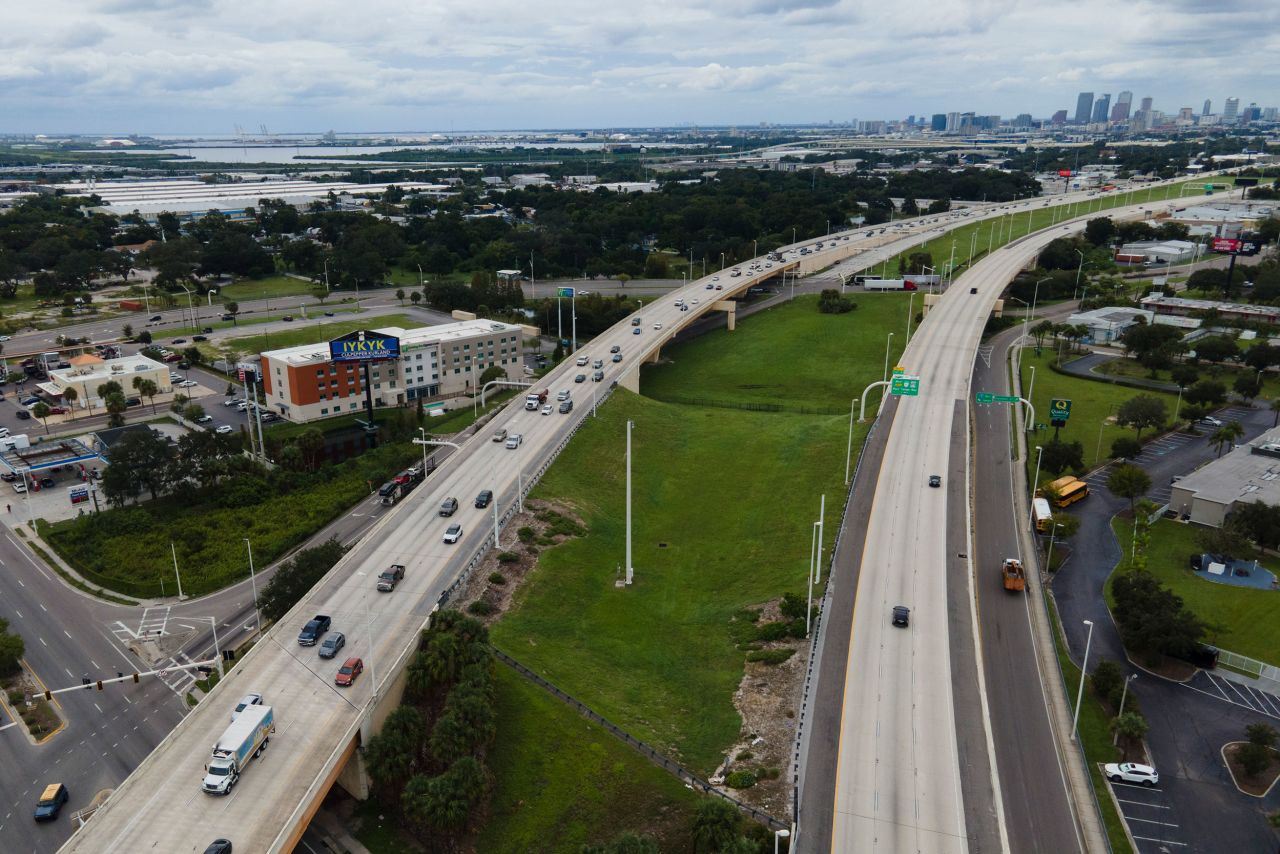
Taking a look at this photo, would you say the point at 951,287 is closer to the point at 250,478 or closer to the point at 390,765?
the point at 250,478

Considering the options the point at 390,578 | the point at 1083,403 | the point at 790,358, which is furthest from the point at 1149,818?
the point at 790,358

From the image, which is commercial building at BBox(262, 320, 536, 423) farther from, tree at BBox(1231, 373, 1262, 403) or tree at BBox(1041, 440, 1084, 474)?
tree at BBox(1231, 373, 1262, 403)

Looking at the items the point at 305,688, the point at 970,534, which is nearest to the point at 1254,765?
the point at 970,534

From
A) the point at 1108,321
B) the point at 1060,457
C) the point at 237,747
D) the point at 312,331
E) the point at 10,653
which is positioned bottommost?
the point at 10,653

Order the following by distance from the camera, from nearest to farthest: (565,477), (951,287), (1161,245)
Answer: (565,477), (951,287), (1161,245)

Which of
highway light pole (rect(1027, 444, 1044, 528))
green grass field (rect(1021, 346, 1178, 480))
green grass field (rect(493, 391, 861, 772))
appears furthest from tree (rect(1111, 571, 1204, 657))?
green grass field (rect(1021, 346, 1178, 480))

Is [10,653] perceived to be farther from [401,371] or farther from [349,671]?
[401,371]

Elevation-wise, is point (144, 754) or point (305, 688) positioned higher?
point (305, 688)
